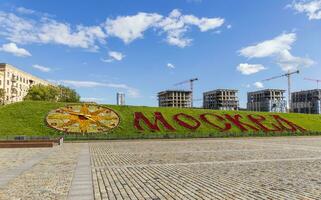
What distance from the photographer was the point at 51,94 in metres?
96.0

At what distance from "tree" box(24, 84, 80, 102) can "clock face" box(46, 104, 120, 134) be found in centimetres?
4059

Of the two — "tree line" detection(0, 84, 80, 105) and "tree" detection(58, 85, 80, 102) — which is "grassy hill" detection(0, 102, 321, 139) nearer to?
"tree line" detection(0, 84, 80, 105)

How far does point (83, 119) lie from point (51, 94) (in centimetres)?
4627

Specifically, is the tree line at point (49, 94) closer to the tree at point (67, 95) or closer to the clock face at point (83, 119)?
the tree at point (67, 95)

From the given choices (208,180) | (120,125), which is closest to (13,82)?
(120,125)

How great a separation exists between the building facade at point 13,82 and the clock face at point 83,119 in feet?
213

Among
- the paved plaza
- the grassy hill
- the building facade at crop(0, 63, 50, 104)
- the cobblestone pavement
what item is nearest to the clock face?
the grassy hill

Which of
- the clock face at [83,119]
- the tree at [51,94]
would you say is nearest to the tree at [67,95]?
the tree at [51,94]

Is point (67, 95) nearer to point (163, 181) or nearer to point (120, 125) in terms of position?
point (120, 125)

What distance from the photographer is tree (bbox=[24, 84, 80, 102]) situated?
93.0 m

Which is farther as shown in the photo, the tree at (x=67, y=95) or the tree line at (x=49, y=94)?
the tree at (x=67, y=95)

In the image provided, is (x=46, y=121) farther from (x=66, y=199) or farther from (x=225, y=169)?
(x=66, y=199)

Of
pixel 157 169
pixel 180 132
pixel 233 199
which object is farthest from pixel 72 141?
pixel 233 199

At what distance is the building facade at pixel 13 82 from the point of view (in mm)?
110775
